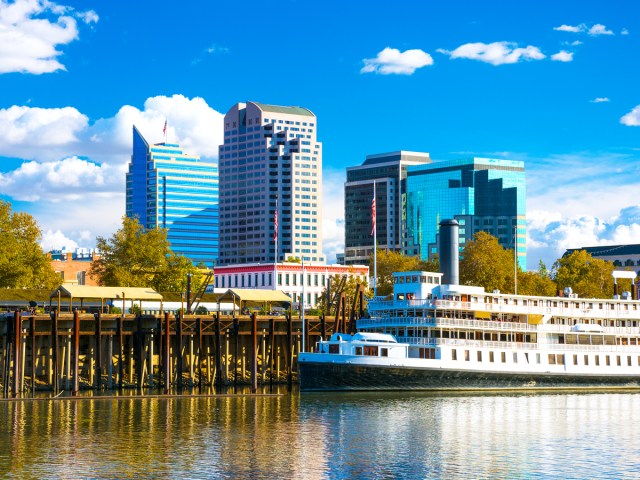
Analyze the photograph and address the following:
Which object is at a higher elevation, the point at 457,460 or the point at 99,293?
the point at 99,293

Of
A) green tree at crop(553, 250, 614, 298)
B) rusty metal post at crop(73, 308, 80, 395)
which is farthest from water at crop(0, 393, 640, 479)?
green tree at crop(553, 250, 614, 298)

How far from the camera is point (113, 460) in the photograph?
166 ft

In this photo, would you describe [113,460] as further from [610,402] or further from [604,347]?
[604,347]

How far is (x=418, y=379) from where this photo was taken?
85.3 metres

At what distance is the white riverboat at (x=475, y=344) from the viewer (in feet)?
275

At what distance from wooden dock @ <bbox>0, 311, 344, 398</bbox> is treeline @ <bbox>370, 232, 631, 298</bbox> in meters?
44.9

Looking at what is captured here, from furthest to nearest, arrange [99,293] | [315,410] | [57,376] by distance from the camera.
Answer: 1. [99,293]
2. [57,376]
3. [315,410]

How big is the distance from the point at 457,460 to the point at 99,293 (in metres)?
48.6

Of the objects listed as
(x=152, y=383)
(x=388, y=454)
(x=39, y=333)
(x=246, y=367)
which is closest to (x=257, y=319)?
(x=246, y=367)

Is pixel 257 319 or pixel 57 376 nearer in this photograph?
pixel 57 376

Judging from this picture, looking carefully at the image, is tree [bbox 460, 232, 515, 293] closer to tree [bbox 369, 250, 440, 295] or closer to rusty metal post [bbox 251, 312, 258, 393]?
tree [bbox 369, 250, 440, 295]

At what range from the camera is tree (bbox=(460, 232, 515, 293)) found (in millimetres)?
137625

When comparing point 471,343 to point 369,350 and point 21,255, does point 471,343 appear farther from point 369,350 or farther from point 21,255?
point 21,255

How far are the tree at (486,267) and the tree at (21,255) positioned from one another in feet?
163
